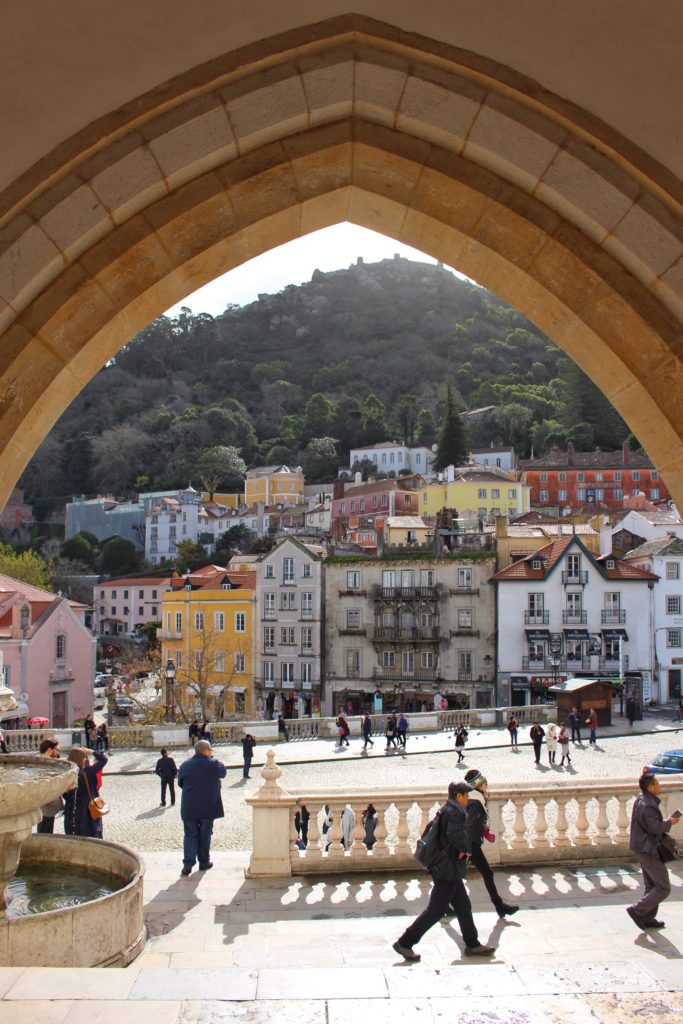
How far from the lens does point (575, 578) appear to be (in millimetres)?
31891

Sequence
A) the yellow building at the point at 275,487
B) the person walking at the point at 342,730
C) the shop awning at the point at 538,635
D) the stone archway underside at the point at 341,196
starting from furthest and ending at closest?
the yellow building at the point at 275,487 → the shop awning at the point at 538,635 → the person walking at the point at 342,730 → the stone archway underside at the point at 341,196

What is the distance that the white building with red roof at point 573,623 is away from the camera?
31.5 m

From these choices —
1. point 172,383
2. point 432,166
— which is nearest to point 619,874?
point 432,166

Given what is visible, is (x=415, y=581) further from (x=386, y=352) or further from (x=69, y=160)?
(x=386, y=352)

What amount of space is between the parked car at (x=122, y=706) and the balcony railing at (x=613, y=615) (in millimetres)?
18037

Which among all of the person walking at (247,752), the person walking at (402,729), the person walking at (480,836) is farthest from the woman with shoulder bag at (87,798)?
the person walking at (402,729)

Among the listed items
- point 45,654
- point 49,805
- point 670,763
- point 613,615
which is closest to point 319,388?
point 613,615

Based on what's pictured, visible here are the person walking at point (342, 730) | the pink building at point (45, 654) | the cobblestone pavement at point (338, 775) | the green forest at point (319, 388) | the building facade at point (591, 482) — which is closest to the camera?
the cobblestone pavement at point (338, 775)

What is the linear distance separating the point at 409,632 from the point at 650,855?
94.5 ft

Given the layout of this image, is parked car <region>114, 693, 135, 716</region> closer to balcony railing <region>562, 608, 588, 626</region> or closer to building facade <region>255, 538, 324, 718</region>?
building facade <region>255, 538, 324, 718</region>

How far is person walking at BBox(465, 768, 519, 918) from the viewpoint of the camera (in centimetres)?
506

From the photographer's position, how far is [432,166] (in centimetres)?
327

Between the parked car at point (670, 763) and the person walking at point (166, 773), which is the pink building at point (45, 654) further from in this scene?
the parked car at point (670, 763)

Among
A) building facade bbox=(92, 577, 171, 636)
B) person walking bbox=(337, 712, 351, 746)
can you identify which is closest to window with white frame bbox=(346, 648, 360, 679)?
person walking bbox=(337, 712, 351, 746)
